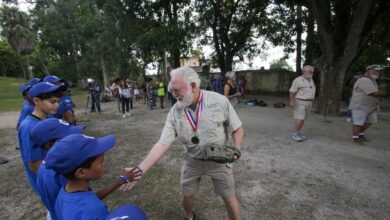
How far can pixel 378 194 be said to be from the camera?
3844 millimetres

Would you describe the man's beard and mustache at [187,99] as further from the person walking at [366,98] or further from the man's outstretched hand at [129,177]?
the person walking at [366,98]

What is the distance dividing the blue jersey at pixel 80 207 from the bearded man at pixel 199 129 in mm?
934

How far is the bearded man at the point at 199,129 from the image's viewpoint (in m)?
2.44

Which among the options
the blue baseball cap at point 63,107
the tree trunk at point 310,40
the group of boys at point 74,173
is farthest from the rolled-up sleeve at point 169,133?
the tree trunk at point 310,40

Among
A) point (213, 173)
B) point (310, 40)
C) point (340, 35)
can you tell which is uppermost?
point (310, 40)

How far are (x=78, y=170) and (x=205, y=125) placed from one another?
1.27m

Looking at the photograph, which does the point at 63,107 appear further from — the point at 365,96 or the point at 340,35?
the point at 340,35

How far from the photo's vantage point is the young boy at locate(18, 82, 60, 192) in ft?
7.53

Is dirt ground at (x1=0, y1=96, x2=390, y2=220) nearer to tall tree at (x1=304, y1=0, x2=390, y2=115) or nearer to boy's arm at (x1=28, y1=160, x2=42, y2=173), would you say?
boy's arm at (x1=28, y1=160, x2=42, y2=173)

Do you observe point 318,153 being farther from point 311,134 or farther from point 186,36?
point 186,36

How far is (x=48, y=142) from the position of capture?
201cm

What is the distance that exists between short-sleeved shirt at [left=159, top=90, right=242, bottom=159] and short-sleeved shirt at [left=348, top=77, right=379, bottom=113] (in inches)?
185

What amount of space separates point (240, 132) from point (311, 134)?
219 inches

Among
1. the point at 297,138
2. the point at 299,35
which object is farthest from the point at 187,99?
the point at 299,35
